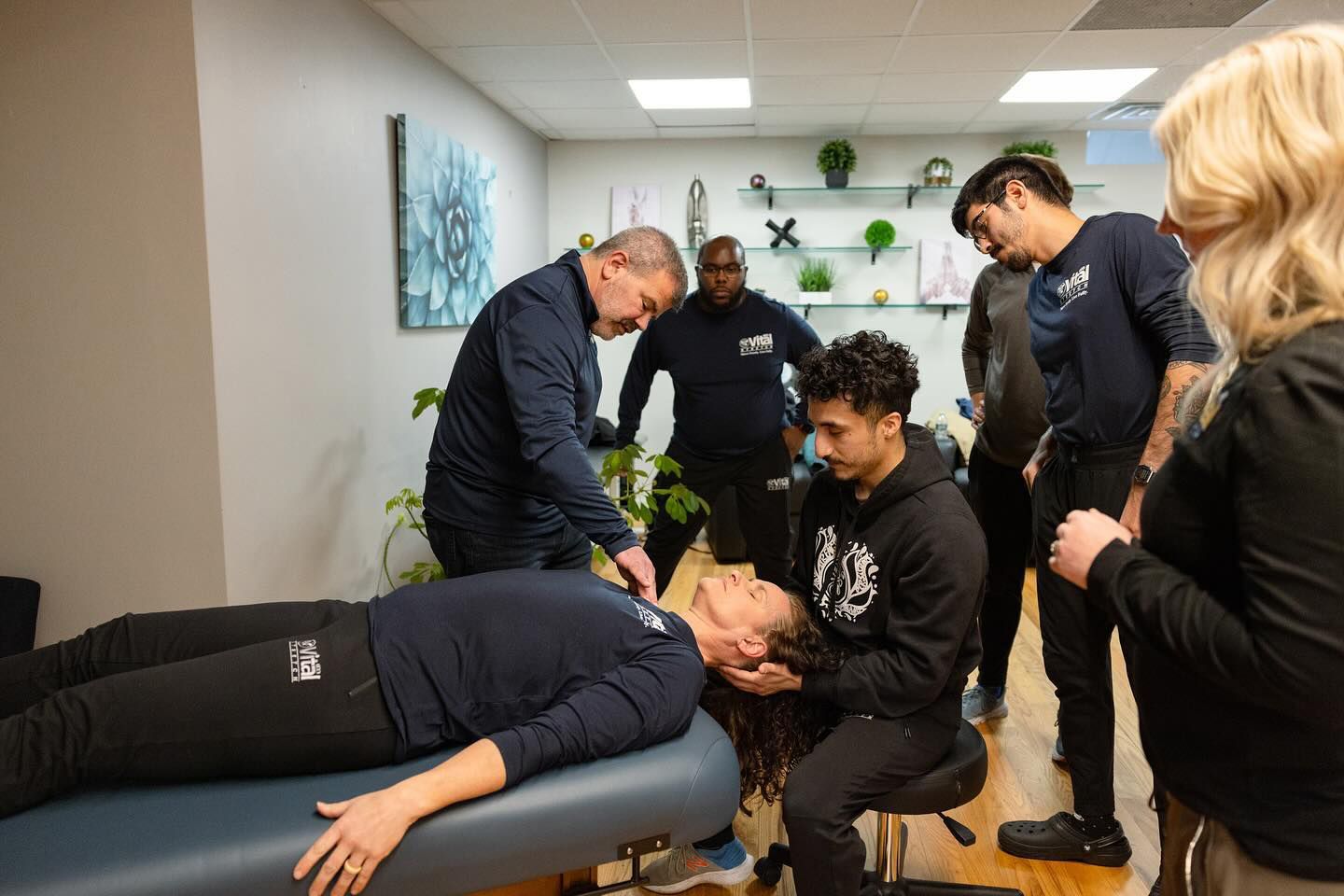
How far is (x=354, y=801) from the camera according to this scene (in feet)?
3.77

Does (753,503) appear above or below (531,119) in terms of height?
below

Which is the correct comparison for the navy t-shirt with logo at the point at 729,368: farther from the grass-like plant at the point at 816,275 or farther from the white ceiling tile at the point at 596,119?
the grass-like plant at the point at 816,275

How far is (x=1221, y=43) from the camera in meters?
3.46

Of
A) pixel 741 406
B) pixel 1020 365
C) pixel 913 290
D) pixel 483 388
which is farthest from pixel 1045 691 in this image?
pixel 913 290

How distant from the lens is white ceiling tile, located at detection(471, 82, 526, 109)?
3.98 meters

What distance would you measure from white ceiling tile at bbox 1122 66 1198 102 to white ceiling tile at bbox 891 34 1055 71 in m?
0.66

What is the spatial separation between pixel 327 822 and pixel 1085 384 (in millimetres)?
1623

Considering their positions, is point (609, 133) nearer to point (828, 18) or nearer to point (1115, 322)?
point (828, 18)

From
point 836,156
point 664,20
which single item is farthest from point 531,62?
point 836,156

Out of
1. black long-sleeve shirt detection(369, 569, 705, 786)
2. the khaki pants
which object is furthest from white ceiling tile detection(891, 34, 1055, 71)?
the khaki pants

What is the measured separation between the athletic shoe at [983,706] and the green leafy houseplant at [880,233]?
3083 millimetres

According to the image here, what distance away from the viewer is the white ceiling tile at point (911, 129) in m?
4.88

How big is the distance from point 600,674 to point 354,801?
393mm

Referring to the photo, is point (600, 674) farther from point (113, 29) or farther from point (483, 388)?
point (113, 29)
